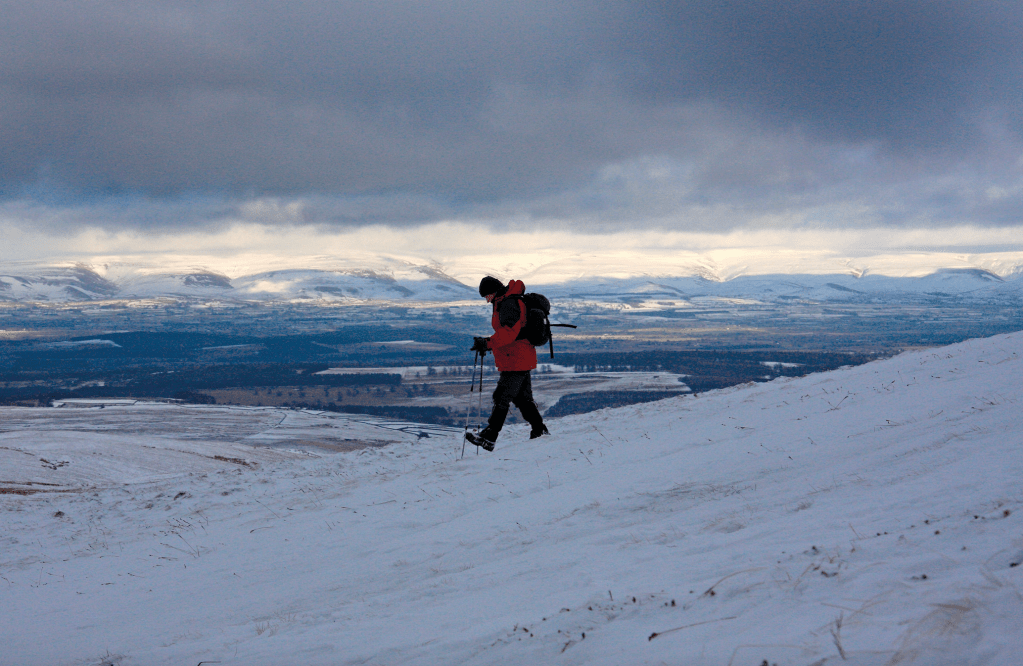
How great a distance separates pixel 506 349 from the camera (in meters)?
11.3

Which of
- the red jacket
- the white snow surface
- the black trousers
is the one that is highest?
the red jacket

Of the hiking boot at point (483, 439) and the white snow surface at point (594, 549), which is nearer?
the white snow surface at point (594, 549)

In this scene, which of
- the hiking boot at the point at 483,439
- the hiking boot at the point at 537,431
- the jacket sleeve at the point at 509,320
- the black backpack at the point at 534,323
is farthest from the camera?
the hiking boot at the point at 537,431

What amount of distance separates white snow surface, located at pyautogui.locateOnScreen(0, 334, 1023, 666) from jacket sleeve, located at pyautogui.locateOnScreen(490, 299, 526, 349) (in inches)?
78.2

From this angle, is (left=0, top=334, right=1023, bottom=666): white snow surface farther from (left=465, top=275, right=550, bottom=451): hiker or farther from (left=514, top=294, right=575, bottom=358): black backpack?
(left=514, top=294, right=575, bottom=358): black backpack

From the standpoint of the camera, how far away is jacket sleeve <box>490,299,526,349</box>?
11.0 meters

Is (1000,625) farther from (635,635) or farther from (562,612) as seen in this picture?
(562,612)

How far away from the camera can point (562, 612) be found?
4789 mm

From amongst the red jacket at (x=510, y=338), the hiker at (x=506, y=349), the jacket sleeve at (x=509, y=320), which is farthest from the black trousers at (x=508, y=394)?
the jacket sleeve at (x=509, y=320)

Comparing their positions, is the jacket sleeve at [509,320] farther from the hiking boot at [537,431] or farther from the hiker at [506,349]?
the hiking boot at [537,431]

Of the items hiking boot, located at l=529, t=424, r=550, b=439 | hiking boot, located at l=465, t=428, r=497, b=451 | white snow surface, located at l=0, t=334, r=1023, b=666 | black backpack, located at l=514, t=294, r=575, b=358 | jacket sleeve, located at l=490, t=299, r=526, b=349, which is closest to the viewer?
white snow surface, located at l=0, t=334, r=1023, b=666

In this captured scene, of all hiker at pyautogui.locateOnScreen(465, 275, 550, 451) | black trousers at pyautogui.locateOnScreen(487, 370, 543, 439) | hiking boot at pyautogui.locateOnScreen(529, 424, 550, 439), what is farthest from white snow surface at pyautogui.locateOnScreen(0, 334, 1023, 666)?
hiker at pyautogui.locateOnScreen(465, 275, 550, 451)

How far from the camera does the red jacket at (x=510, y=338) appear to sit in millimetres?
10977

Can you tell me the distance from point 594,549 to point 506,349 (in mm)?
5288
